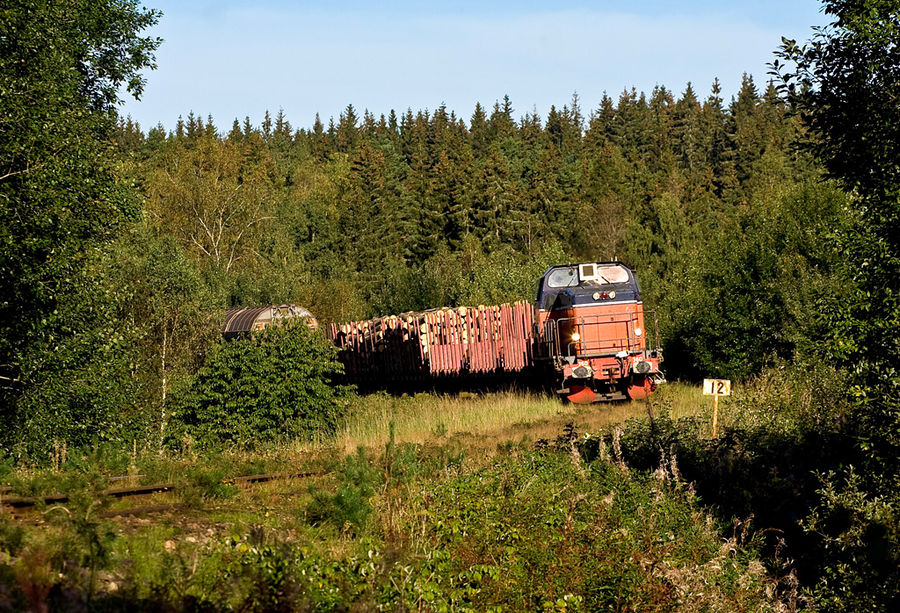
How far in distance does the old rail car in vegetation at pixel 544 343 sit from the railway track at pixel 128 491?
34.0 feet

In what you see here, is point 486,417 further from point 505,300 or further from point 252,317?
point 505,300

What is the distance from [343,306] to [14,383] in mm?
35261

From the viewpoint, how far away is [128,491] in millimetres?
10867

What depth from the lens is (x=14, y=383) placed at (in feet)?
55.3

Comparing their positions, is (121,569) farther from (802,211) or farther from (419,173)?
(419,173)

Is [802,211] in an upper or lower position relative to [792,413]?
upper

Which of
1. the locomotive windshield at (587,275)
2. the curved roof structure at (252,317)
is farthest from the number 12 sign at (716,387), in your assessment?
the curved roof structure at (252,317)

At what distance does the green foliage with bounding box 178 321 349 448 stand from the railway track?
6.22 metres

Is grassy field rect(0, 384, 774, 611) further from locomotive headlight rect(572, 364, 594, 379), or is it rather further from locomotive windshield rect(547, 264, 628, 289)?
locomotive windshield rect(547, 264, 628, 289)

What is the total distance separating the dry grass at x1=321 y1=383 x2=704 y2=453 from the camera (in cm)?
1836

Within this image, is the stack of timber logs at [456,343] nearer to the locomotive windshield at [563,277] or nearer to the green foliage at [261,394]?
the locomotive windshield at [563,277]

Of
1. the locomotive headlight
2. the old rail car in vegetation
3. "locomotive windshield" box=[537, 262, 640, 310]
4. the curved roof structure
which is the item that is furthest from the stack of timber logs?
the locomotive headlight

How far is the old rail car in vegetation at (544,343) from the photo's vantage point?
74.3ft

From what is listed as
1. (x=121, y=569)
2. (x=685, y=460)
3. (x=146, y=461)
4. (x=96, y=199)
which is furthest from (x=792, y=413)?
(x=96, y=199)
